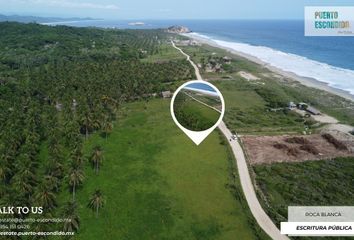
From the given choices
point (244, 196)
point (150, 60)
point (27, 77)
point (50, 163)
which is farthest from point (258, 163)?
point (150, 60)

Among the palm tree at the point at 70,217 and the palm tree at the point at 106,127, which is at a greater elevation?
the palm tree at the point at 106,127

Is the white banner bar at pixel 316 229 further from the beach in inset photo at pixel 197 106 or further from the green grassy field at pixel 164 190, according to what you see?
the beach in inset photo at pixel 197 106

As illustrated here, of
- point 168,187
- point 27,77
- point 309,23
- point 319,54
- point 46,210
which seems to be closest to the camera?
point 46,210

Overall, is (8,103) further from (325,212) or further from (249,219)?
(325,212)

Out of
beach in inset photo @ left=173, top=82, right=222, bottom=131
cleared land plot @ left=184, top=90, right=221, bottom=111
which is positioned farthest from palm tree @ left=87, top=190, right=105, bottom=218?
cleared land plot @ left=184, top=90, right=221, bottom=111

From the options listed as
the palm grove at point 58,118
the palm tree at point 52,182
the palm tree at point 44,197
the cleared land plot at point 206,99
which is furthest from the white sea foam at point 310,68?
the palm tree at point 44,197

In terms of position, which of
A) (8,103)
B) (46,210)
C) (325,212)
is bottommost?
(325,212)
